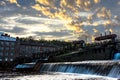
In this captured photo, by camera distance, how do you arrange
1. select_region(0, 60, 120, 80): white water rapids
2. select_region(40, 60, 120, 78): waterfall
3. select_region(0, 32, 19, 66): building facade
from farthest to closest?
select_region(0, 32, 19, 66): building facade
select_region(40, 60, 120, 78): waterfall
select_region(0, 60, 120, 80): white water rapids

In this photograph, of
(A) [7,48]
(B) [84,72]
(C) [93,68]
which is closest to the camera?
(C) [93,68]

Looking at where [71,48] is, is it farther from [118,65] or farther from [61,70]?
[118,65]

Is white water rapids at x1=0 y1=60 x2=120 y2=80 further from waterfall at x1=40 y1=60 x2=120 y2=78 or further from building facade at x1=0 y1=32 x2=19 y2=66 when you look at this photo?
building facade at x1=0 y1=32 x2=19 y2=66

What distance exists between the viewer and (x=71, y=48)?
116m

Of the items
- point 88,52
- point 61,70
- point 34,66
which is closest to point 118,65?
point 61,70

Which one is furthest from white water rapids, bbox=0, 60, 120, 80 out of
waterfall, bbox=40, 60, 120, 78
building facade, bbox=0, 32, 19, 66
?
building facade, bbox=0, 32, 19, 66

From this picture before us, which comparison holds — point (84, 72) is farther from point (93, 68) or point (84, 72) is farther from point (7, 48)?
point (7, 48)

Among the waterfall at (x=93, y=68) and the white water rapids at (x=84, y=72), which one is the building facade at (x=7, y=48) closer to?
the waterfall at (x=93, y=68)

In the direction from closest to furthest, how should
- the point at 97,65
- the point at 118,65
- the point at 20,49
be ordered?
1. the point at 118,65
2. the point at 97,65
3. the point at 20,49

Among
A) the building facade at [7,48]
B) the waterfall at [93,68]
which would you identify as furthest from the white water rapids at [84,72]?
the building facade at [7,48]

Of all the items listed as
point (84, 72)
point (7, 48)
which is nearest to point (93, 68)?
point (84, 72)

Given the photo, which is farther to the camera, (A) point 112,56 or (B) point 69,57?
(B) point 69,57

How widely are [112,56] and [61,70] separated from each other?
97.9ft

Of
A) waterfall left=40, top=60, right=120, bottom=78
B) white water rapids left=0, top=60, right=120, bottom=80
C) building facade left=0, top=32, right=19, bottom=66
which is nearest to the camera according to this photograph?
white water rapids left=0, top=60, right=120, bottom=80
